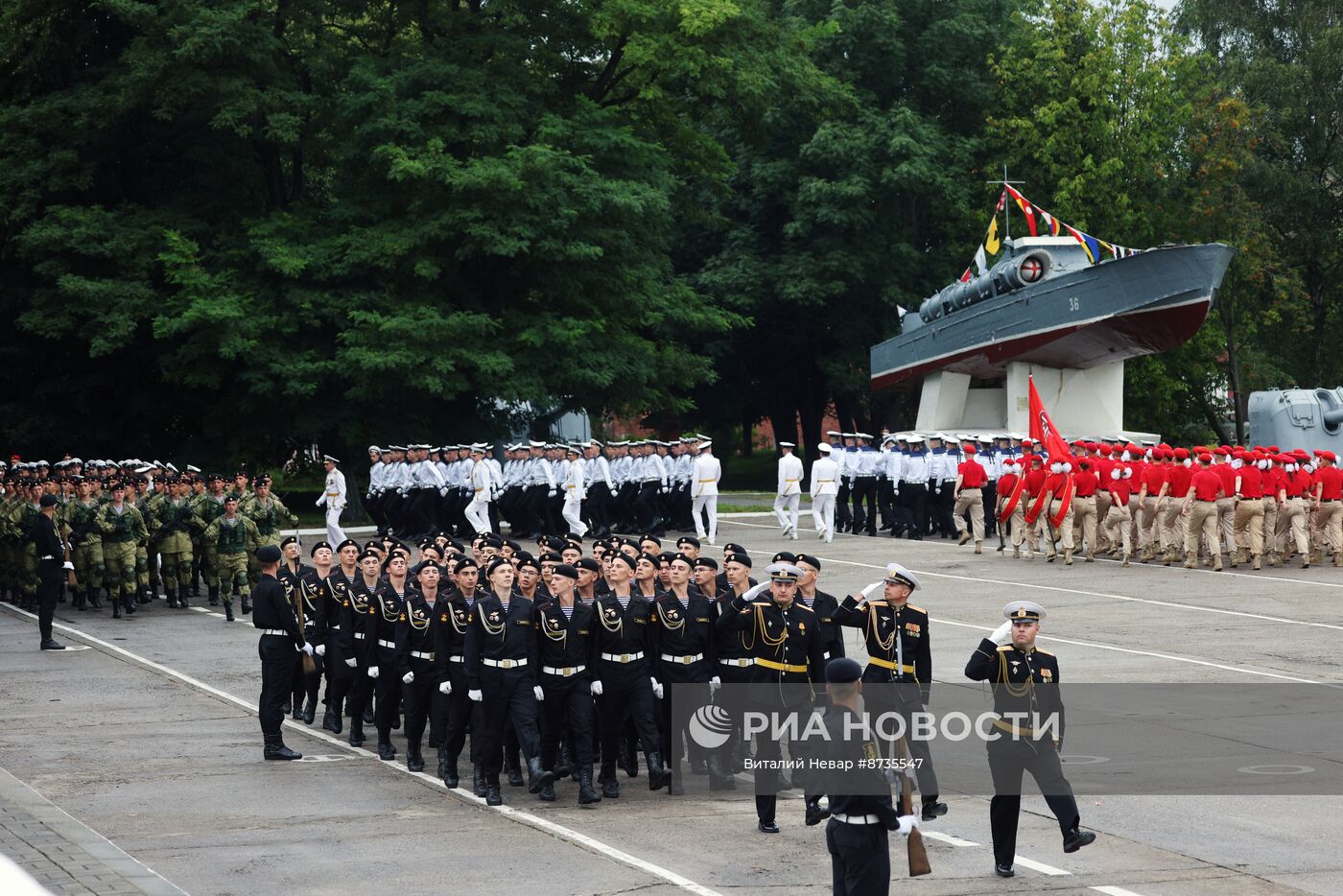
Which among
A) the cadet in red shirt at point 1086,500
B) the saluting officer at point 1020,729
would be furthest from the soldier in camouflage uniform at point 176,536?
the saluting officer at point 1020,729

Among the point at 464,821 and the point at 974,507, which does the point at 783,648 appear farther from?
the point at 974,507

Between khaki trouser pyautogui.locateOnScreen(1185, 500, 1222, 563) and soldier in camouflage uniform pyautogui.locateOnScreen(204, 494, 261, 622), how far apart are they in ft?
45.5

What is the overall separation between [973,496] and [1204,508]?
4854 mm

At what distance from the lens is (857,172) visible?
48.8 m

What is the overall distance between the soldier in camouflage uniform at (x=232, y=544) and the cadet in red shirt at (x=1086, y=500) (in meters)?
12.6

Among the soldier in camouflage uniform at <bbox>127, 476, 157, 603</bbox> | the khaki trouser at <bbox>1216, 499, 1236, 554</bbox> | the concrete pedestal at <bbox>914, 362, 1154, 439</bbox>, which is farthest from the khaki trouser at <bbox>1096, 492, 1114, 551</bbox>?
the soldier in camouflage uniform at <bbox>127, 476, 157, 603</bbox>

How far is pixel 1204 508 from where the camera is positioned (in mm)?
25516

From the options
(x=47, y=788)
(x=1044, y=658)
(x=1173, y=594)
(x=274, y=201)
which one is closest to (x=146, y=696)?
(x=47, y=788)

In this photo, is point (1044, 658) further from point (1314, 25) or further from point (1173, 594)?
point (1314, 25)

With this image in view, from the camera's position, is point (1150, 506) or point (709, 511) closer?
point (1150, 506)

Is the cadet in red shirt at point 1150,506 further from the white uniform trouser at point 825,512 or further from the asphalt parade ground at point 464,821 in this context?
the asphalt parade ground at point 464,821

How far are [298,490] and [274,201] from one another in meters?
12.5

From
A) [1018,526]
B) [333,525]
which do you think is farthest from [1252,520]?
[333,525]

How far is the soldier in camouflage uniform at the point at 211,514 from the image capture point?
79.4 feet
